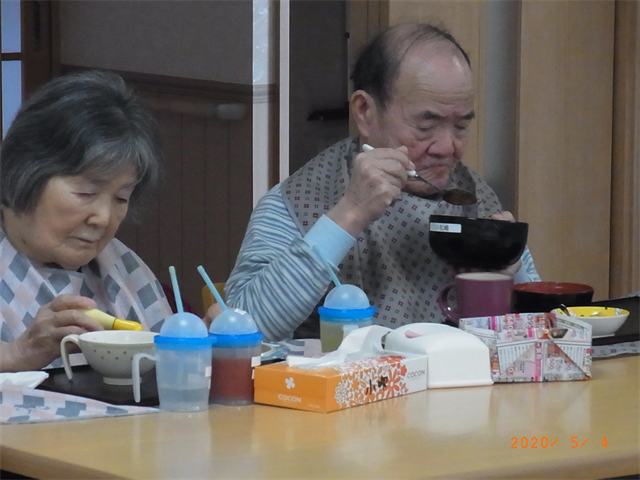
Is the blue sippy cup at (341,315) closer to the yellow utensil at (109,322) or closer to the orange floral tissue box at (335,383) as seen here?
the orange floral tissue box at (335,383)

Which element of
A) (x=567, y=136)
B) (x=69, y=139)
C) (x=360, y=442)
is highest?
(x=567, y=136)

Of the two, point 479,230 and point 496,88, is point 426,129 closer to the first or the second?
point 479,230

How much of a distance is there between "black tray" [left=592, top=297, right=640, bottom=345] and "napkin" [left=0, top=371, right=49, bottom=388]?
0.78m

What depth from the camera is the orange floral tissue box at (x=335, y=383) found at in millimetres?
989

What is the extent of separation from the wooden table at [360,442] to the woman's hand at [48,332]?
0.21 m

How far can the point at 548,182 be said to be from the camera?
107 inches

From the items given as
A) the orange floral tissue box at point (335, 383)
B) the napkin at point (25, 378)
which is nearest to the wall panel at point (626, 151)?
the orange floral tissue box at point (335, 383)

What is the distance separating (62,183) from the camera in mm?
1376

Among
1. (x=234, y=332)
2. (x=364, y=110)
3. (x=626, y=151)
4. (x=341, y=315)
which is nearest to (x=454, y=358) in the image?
(x=341, y=315)

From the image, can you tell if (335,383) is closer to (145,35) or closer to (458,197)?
(458,197)

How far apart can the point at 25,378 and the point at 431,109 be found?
88 centimetres

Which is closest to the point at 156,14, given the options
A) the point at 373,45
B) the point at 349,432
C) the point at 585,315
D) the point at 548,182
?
the point at 548,182

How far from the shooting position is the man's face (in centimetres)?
162

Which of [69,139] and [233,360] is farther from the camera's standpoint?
[69,139]
